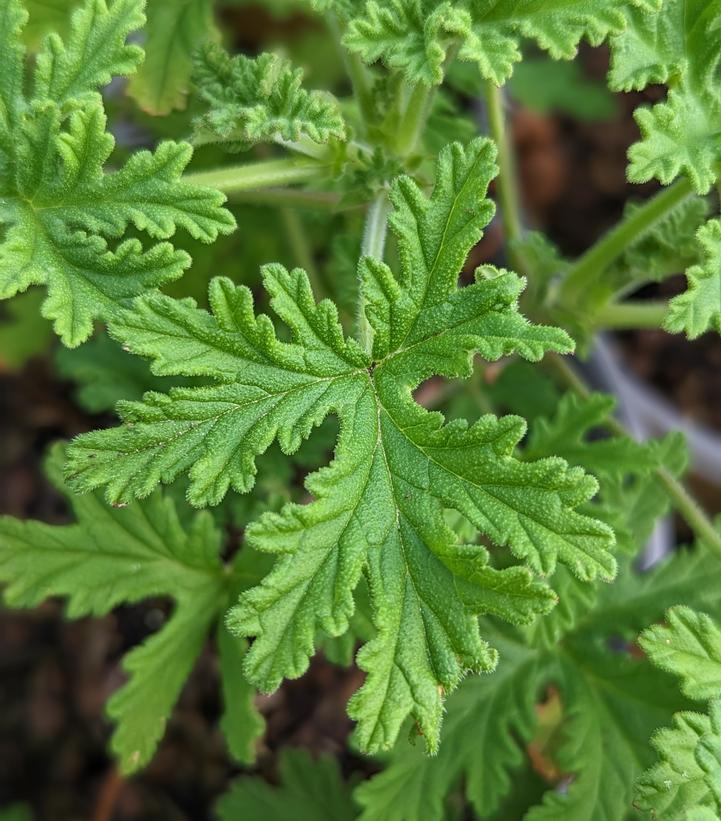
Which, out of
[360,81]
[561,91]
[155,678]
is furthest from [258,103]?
[561,91]

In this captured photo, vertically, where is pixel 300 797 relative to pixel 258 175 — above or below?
below

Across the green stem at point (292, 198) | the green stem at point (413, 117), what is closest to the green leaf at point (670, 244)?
the green stem at point (413, 117)

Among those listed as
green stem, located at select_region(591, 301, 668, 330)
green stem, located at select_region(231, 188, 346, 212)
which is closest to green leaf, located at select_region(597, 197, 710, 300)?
green stem, located at select_region(591, 301, 668, 330)

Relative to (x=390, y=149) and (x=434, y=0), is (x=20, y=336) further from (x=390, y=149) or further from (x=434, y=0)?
(x=434, y=0)

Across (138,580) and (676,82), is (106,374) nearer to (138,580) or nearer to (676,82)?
(138,580)

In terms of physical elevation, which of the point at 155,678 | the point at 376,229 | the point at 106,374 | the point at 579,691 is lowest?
the point at 155,678

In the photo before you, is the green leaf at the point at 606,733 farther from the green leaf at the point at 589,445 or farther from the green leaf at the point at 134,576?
the green leaf at the point at 134,576

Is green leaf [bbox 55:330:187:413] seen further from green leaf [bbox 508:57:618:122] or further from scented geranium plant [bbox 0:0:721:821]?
green leaf [bbox 508:57:618:122]
